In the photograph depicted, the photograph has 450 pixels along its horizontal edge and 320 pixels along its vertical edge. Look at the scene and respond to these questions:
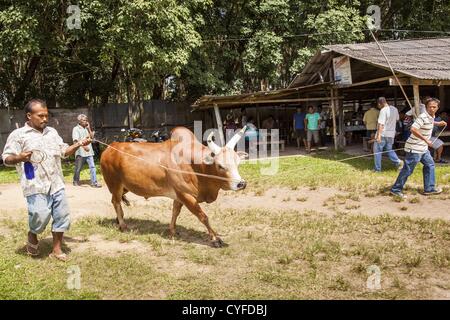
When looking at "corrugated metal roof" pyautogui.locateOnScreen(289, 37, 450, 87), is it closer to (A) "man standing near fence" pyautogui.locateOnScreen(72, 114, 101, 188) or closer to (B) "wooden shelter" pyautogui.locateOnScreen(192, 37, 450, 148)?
(B) "wooden shelter" pyautogui.locateOnScreen(192, 37, 450, 148)

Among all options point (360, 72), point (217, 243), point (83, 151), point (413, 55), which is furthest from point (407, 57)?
point (217, 243)

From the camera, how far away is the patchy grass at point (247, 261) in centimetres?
434

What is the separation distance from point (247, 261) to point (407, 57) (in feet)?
34.0

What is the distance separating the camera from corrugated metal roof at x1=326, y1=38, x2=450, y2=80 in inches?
444

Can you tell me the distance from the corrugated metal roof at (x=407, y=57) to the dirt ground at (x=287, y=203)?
163 inches

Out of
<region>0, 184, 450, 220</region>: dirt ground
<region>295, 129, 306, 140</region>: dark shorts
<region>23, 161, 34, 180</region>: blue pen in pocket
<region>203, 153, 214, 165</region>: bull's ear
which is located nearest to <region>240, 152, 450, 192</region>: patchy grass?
<region>0, 184, 450, 220</region>: dirt ground

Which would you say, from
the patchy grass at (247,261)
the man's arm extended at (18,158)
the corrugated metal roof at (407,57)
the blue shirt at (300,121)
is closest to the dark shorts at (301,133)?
the blue shirt at (300,121)

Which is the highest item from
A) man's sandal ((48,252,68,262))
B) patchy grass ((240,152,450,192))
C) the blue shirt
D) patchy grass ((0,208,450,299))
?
the blue shirt

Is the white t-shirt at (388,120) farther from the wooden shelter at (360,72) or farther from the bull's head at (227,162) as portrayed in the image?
the bull's head at (227,162)

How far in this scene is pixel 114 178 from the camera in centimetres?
676

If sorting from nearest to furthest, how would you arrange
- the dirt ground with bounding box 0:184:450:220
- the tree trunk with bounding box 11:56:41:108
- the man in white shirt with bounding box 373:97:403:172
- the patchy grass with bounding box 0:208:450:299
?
the patchy grass with bounding box 0:208:450:299 → the dirt ground with bounding box 0:184:450:220 → the man in white shirt with bounding box 373:97:403:172 → the tree trunk with bounding box 11:56:41:108

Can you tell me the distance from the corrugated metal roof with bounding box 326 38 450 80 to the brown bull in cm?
696

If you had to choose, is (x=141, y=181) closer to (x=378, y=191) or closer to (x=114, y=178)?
(x=114, y=178)

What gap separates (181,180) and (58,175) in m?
1.59
